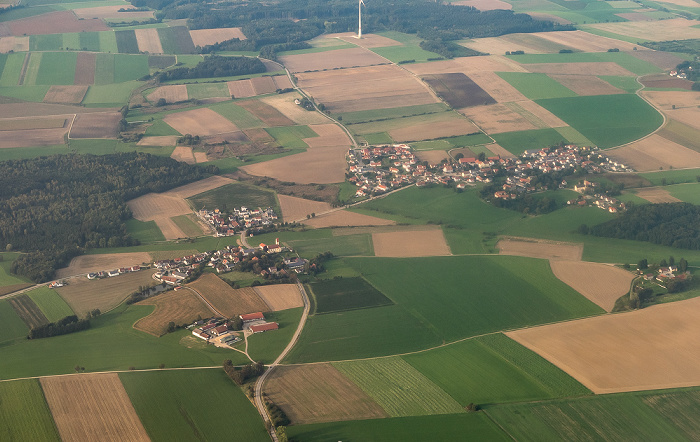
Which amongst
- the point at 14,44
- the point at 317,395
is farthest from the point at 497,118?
the point at 14,44

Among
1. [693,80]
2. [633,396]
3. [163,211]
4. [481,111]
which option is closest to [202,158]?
[163,211]

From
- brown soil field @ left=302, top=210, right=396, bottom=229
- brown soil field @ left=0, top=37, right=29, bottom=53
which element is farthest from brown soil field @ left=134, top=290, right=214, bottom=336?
brown soil field @ left=0, top=37, right=29, bottom=53

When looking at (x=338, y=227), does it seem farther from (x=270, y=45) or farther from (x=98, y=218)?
(x=270, y=45)

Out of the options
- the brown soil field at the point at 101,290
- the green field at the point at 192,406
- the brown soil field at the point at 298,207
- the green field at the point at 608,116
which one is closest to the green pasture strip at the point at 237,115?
the brown soil field at the point at 298,207

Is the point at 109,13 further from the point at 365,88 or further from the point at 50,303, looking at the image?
the point at 50,303

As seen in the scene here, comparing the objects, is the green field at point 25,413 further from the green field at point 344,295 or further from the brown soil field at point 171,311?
the green field at point 344,295

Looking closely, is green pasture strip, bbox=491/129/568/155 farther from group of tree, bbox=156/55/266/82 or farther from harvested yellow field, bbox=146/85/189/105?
group of tree, bbox=156/55/266/82
